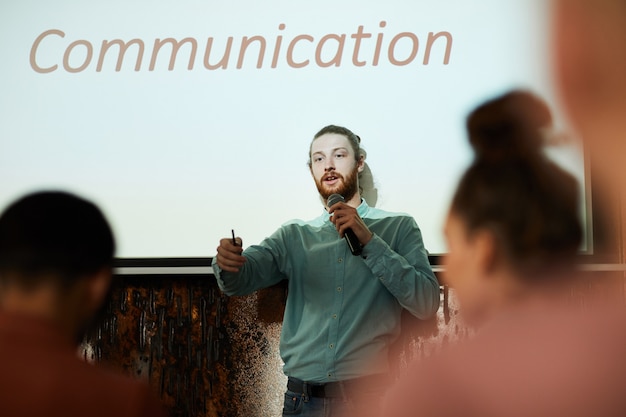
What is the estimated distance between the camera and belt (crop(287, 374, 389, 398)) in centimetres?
241

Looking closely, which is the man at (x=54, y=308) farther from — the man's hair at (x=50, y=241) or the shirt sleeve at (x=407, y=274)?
the shirt sleeve at (x=407, y=274)

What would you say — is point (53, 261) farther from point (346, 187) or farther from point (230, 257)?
point (346, 187)

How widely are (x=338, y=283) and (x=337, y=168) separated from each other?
456 mm

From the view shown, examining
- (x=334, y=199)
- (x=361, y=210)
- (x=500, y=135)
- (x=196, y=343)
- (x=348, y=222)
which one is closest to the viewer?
(x=500, y=135)

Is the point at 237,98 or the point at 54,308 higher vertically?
the point at 237,98

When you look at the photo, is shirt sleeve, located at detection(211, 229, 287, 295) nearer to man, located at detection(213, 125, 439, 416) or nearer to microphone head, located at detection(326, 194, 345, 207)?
man, located at detection(213, 125, 439, 416)

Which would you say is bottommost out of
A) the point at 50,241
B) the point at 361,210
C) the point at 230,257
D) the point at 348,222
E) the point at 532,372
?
the point at 532,372

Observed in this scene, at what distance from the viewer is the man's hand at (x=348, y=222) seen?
237 centimetres

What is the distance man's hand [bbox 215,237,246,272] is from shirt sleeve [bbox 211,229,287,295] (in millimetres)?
77

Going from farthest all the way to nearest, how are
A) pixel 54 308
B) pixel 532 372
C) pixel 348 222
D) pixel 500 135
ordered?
1. pixel 348 222
2. pixel 54 308
3. pixel 500 135
4. pixel 532 372

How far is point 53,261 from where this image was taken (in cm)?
113

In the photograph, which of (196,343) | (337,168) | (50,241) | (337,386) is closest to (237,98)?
(337,168)

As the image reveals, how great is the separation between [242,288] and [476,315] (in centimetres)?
180

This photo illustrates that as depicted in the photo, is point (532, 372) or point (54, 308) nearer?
point (532, 372)
